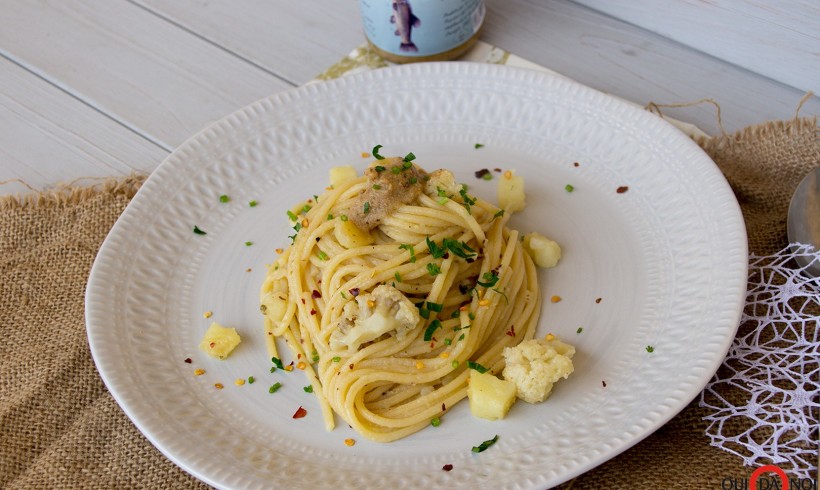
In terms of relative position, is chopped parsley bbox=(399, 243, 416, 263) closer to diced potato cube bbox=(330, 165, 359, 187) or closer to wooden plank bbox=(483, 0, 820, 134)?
diced potato cube bbox=(330, 165, 359, 187)

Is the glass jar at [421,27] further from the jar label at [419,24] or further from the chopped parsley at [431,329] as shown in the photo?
the chopped parsley at [431,329]

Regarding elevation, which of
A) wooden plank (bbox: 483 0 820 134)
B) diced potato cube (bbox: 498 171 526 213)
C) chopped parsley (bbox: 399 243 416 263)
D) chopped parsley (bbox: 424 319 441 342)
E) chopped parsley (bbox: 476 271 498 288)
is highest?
wooden plank (bbox: 483 0 820 134)

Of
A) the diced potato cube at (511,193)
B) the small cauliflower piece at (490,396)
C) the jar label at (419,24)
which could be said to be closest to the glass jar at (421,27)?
the jar label at (419,24)

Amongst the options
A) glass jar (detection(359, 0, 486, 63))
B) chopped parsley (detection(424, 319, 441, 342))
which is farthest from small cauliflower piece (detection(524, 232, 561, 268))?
glass jar (detection(359, 0, 486, 63))

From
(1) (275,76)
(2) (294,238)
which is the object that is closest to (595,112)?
(2) (294,238)

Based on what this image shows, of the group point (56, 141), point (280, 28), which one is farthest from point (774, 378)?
point (56, 141)

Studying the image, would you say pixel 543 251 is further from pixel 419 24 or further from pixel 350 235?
pixel 419 24
